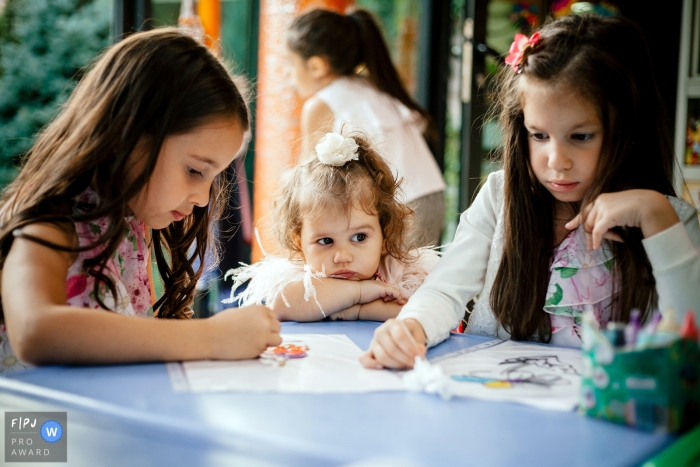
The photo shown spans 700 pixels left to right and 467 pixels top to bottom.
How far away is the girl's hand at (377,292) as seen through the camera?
1.39 meters

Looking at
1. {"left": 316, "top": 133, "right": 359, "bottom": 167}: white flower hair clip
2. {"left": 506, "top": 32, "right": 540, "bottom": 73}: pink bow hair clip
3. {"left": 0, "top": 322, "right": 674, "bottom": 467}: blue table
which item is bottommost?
{"left": 0, "top": 322, "right": 674, "bottom": 467}: blue table

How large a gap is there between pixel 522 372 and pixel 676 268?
0.28 metres

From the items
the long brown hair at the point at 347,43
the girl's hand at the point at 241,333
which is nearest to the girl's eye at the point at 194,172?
the girl's hand at the point at 241,333

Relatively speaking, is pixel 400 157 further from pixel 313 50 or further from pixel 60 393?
pixel 60 393

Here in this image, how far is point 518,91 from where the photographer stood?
4.00ft

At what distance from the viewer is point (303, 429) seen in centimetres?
63

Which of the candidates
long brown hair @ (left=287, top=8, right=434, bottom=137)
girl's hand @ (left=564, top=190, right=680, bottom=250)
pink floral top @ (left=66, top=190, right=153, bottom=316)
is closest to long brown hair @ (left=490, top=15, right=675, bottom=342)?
girl's hand @ (left=564, top=190, right=680, bottom=250)

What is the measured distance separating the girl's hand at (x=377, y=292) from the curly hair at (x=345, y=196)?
0.16 meters

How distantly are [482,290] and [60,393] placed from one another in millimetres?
793

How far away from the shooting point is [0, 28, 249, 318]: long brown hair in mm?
Answer: 1021

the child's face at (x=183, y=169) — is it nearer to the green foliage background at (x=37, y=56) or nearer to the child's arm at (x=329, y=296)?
the child's arm at (x=329, y=296)

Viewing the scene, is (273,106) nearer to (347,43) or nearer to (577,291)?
(347,43)

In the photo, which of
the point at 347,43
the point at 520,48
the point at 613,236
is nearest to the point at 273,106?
the point at 347,43

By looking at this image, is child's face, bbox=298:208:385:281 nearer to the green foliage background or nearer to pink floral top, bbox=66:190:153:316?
pink floral top, bbox=66:190:153:316
